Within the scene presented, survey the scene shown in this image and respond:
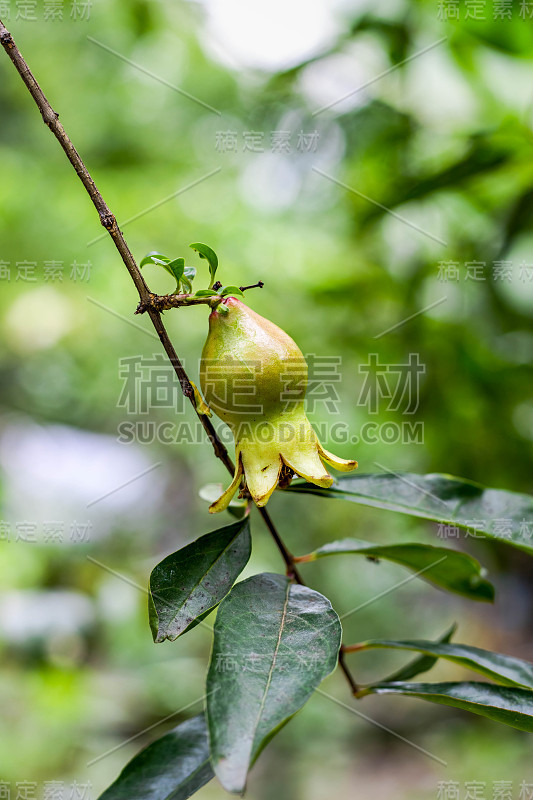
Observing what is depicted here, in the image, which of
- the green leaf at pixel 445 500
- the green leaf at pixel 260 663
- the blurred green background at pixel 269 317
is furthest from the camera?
the blurred green background at pixel 269 317

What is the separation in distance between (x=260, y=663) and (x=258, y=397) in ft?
0.56

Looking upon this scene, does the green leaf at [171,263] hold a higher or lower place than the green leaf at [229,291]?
higher

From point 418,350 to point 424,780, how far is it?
5.25 ft

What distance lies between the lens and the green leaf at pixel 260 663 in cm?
32

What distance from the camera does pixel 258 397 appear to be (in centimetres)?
43

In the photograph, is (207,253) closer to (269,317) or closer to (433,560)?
(433,560)

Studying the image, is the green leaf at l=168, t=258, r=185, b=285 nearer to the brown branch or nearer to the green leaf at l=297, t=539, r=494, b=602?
the brown branch

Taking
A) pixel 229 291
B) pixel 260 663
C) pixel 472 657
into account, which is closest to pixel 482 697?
pixel 472 657

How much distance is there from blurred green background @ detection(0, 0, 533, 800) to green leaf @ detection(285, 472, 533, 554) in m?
0.43

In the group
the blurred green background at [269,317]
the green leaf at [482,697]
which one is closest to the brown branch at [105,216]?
the green leaf at [482,697]

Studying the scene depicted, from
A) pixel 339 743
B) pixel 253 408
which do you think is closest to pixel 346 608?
pixel 339 743

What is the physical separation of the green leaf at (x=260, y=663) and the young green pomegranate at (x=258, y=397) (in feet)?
0.25

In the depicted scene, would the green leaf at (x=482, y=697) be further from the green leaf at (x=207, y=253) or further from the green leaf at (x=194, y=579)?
the green leaf at (x=207, y=253)

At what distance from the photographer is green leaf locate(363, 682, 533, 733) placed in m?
0.42
